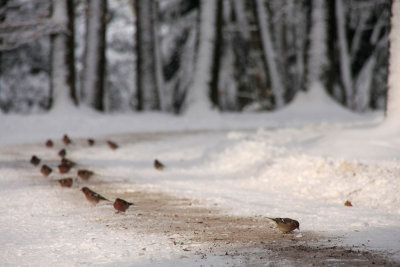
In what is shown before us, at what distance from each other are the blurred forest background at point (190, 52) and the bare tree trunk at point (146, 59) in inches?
1.4

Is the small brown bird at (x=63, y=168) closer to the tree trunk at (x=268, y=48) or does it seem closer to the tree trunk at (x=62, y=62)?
the tree trunk at (x=62, y=62)

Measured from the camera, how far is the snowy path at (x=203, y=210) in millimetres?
3893

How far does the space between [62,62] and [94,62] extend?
187cm

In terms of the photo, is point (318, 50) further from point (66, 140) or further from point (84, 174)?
point (84, 174)

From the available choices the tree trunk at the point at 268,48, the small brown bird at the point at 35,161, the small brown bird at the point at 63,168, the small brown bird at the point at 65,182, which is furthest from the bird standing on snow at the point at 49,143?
the tree trunk at the point at 268,48

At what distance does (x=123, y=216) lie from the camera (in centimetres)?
522

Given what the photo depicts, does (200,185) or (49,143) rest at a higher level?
(49,143)

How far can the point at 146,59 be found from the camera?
19.4 m

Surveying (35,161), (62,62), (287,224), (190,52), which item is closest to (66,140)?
(35,161)

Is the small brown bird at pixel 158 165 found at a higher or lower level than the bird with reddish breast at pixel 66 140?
lower

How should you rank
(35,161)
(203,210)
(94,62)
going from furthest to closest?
(94,62) → (35,161) → (203,210)

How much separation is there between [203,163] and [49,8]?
418 inches

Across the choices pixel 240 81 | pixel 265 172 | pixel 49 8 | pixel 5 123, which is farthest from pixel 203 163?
pixel 240 81

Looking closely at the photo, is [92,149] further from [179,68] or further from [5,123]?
[179,68]
